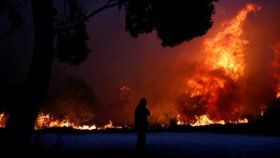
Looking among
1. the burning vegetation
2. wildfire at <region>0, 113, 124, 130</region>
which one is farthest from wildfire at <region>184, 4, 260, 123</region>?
wildfire at <region>0, 113, 124, 130</region>

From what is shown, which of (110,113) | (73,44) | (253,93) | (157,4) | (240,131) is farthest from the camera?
(110,113)

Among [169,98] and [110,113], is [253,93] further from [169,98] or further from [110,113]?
[110,113]

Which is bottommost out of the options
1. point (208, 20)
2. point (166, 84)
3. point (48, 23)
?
point (48, 23)

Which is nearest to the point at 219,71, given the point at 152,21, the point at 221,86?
the point at 221,86

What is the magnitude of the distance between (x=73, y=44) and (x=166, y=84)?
103ft

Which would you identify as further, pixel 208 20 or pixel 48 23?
pixel 208 20

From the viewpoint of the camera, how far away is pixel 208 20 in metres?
11.9

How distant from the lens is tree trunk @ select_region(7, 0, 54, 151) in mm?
8227

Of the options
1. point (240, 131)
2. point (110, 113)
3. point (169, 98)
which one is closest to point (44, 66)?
point (240, 131)

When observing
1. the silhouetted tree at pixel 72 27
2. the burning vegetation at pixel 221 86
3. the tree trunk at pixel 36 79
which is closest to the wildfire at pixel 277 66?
the burning vegetation at pixel 221 86

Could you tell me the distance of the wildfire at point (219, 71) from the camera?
3603 cm

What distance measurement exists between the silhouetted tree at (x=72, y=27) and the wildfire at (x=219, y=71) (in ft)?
78.1

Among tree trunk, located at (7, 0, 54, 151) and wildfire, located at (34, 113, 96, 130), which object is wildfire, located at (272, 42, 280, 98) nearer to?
wildfire, located at (34, 113, 96, 130)

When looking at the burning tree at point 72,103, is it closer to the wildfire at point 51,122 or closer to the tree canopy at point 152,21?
the wildfire at point 51,122
